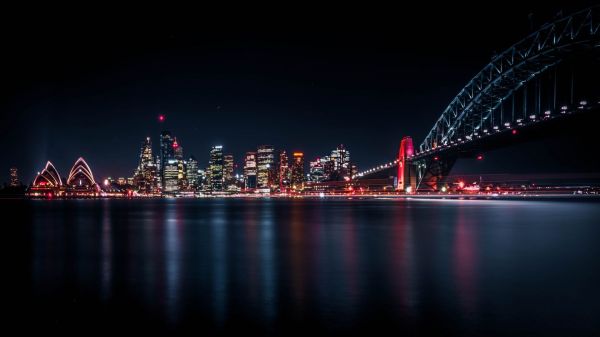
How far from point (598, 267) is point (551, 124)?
45.2 metres

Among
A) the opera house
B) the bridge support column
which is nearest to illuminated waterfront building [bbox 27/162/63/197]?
the opera house

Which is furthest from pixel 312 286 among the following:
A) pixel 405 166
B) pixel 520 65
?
pixel 405 166

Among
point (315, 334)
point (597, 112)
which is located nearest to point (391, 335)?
point (315, 334)

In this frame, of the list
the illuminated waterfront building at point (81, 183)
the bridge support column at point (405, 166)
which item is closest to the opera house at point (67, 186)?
the illuminated waterfront building at point (81, 183)

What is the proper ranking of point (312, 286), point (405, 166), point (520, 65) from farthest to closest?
point (405, 166), point (520, 65), point (312, 286)

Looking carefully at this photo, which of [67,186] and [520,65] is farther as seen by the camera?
[67,186]

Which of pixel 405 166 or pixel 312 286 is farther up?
pixel 405 166

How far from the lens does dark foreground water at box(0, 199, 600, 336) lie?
9461mm

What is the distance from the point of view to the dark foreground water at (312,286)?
946 cm

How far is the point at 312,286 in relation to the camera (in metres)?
13.2

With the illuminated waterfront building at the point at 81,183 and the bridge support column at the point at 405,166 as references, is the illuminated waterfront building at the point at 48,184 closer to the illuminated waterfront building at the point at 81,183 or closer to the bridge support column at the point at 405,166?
the illuminated waterfront building at the point at 81,183

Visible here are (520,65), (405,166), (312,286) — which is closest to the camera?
(312,286)

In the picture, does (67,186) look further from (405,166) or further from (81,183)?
(405,166)

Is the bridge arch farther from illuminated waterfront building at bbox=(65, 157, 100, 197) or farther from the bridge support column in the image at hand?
illuminated waterfront building at bbox=(65, 157, 100, 197)
